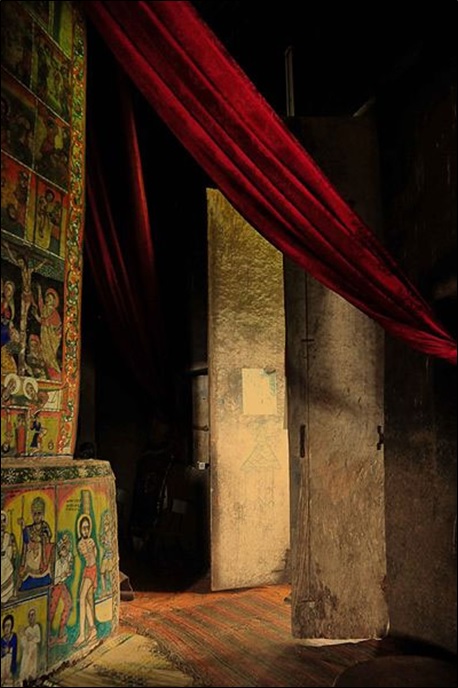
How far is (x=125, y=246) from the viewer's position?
4.61m

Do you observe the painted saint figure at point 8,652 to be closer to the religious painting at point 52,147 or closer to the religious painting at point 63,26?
the religious painting at point 52,147

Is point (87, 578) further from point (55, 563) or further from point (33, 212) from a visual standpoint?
point (33, 212)

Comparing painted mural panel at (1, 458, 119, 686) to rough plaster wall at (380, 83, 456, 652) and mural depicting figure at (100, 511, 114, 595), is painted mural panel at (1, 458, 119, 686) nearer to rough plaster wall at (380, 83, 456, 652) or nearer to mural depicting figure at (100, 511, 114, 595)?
mural depicting figure at (100, 511, 114, 595)

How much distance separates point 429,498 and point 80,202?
7.06 feet

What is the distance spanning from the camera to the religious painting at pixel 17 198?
2.63 meters

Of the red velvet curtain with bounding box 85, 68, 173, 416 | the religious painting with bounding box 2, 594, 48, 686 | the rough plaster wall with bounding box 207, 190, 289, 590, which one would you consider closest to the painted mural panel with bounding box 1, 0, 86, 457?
the religious painting with bounding box 2, 594, 48, 686

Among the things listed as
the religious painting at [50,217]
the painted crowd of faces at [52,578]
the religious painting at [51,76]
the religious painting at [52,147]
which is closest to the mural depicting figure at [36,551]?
the painted crowd of faces at [52,578]

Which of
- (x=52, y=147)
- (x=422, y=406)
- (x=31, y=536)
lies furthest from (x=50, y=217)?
(x=422, y=406)

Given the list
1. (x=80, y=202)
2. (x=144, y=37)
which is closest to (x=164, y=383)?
(x=80, y=202)

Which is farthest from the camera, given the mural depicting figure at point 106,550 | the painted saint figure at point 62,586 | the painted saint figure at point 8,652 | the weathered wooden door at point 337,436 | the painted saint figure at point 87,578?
the weathered wooden door at point 337,436

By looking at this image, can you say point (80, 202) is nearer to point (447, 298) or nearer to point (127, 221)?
point (127, 221)

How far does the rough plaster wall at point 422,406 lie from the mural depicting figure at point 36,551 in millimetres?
1606

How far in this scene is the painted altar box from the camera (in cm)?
250

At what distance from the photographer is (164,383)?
5461 millimetres
